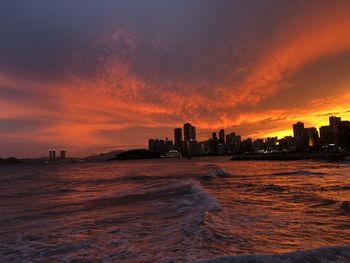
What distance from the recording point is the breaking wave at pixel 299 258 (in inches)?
294

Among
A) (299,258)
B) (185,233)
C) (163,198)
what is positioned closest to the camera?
(299,258)

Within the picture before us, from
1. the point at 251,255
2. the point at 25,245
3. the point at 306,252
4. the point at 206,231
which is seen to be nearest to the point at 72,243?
the point at 25,245

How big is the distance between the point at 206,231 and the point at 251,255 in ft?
10.4

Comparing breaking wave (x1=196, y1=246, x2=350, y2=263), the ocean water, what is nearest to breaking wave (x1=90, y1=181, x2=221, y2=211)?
the ocean water

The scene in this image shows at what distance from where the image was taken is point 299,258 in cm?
765

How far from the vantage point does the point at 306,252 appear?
798 centimetres

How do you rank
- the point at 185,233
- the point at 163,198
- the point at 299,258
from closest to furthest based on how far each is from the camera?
the point at 299,258 < the point at 185,233 < the point at 163,198

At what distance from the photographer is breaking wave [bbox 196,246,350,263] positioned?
7.46 metres

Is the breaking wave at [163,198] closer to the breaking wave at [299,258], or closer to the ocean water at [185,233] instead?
the ocean water at [185,233]

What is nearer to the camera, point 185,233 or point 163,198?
point 185,233

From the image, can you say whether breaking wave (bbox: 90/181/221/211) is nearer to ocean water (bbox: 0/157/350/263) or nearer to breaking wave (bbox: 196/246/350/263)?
ocean water (bbox: 0/157/350/263)

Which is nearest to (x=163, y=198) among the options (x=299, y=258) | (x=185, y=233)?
(x=185, y=233)

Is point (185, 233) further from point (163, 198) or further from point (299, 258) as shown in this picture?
point (163, 198)

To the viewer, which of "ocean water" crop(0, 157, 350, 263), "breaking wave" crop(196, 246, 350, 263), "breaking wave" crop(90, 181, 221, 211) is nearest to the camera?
"breaking wave" crop(196, 246, 350, 263)
